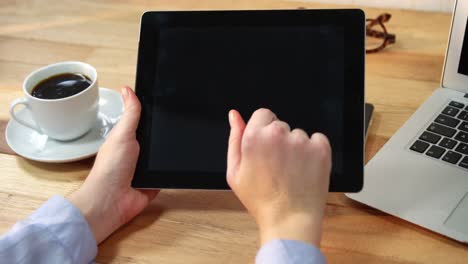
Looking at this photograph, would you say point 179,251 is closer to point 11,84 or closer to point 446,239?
point 446,239

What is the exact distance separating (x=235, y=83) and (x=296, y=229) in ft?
0.69

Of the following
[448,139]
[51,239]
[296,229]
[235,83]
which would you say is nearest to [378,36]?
[448,139]

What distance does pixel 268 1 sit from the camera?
118 cm

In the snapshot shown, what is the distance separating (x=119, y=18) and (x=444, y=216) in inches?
29.4

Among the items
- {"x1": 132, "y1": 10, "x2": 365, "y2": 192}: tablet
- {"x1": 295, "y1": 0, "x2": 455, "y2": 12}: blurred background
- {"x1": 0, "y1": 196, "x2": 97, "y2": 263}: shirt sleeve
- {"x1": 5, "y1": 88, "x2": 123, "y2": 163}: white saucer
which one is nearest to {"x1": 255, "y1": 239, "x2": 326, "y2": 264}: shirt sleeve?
{"x1": 132, "y1": 10, "x2": 365, "y2": 192}: tablet

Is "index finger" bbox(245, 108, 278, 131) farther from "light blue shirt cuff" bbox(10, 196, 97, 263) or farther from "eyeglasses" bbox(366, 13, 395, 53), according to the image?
"eyeglasses" bbox(366, 13, 395, 53)

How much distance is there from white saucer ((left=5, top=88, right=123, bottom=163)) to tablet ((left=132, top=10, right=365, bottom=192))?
14cm

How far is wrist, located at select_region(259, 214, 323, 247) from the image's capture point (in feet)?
2.01

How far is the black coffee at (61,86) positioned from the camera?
83 cm

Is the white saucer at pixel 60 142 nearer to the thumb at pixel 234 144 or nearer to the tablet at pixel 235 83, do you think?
the tablet at pixel 235 83

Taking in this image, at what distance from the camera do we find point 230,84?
0.73 m

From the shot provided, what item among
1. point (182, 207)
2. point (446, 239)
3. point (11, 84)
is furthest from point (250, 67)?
point (11, 84)

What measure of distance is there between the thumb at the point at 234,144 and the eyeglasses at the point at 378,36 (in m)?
0.43

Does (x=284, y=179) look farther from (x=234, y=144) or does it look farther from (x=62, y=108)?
(x=62, y=108)
